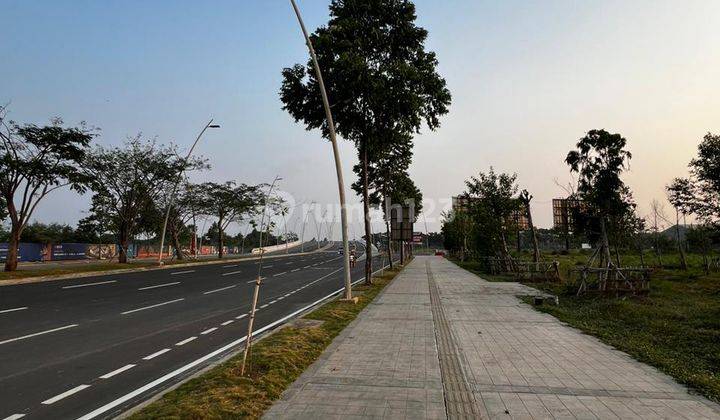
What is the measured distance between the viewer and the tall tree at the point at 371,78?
17.8 metres

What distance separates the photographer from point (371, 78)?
17.5 metres

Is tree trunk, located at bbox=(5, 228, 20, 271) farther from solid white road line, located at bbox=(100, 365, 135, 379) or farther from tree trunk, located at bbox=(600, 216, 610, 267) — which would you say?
tree trunk, located at bbox=(600, 216, 610, 267)

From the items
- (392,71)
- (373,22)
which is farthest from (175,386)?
(373,22)

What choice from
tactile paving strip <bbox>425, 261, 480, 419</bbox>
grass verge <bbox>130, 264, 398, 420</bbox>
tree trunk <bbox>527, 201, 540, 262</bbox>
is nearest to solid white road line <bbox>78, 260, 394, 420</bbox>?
grass verge <bbox>130, 264, 398, 420</bbox>

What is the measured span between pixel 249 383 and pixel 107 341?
4708 mm

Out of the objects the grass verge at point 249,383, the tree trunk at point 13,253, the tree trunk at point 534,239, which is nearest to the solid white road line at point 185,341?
the grass verge at point 249,383

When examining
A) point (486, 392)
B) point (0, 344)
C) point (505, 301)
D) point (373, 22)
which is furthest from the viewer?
point (373, 22)

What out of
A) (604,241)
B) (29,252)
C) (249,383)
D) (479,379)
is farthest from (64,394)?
(29,252)

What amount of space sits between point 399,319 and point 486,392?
19.5 feet

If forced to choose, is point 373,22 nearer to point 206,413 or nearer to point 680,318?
point 680,318

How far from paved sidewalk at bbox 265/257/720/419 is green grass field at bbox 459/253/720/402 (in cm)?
40

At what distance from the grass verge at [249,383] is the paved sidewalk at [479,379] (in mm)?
248

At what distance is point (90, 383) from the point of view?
5895 mm

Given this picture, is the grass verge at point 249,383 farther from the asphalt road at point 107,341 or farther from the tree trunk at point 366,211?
the tree trunk at point 366,211
